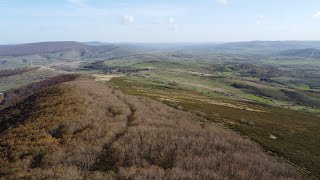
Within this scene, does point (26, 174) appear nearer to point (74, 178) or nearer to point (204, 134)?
point (74, 178)

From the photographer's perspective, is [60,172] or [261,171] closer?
[60,172]

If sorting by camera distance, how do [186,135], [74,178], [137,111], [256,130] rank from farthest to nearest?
[137,111]
[256,130]
[186,135]
[74,178]

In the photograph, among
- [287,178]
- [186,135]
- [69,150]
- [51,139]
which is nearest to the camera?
[287,178]

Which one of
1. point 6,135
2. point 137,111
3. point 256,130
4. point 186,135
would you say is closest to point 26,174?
point 6,135

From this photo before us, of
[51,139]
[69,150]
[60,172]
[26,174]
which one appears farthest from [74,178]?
[51,139]

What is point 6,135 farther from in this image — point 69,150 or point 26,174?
point 26,174

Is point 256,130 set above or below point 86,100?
below
